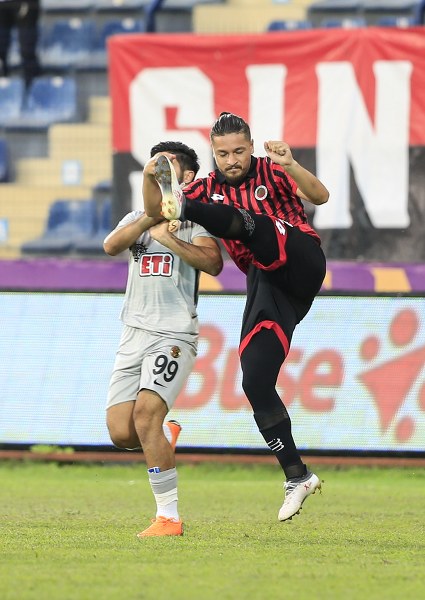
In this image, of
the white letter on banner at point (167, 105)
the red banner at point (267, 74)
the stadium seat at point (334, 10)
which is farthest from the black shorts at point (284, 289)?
the stadium seat at point (334, 10)

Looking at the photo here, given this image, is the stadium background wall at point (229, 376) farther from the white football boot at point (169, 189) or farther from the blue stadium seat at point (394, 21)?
the blue stadium seat at point (394, 21)

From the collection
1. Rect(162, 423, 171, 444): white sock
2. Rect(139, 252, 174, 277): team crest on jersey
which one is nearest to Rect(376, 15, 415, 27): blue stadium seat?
Rect(139, 252, 174, 277): team crest on jersey

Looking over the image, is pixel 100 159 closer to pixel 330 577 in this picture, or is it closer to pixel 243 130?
pixel 243 130

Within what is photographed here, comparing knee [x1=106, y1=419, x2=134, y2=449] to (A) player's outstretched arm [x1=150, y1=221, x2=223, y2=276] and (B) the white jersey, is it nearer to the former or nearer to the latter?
(B) the white jersey

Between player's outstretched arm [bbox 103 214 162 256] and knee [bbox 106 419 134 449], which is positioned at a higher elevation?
player's outstretched arm [bbox 103 214 162 256]

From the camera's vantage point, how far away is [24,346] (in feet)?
35.7

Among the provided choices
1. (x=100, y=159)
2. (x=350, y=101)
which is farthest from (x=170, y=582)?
(x=100, y=159)

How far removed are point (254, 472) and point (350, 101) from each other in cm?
377

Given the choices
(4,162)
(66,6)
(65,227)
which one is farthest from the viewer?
(66,6)

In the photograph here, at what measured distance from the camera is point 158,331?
6887mm

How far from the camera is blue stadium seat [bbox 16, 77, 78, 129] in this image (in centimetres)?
1630

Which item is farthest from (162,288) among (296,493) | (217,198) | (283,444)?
(296,493)

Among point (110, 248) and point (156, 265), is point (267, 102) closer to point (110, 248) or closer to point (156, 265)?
point (156, 265)

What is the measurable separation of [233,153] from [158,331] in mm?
1033
